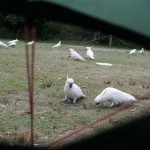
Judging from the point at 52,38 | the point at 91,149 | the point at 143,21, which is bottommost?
the point at 52,38

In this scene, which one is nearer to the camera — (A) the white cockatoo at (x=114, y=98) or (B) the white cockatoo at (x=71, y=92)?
(A) the white cockatoo at (x=114, y=98)

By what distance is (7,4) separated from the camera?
337 millimetres

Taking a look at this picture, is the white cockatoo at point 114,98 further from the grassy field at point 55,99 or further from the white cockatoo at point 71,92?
the white cockatoo at point 71,92

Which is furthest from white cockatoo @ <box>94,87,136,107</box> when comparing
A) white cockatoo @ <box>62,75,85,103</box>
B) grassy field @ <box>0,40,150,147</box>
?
white cockatoo @ <box>62,75,85,103</box>

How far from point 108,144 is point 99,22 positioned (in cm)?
11

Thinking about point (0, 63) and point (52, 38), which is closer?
point (0, 63)

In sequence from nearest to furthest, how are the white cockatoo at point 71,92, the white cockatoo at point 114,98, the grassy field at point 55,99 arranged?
the grassy field at point 55,99
the white cockatoo at point 114,98
the white cockatoo at point 71,92

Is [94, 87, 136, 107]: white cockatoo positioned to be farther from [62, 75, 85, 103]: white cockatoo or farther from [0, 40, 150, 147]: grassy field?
[62, 75, 85, 103]: white cockatoo

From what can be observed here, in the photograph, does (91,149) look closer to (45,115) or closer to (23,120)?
(23,120)

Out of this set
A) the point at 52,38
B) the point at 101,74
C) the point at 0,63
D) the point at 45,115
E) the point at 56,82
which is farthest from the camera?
the point at 52,38

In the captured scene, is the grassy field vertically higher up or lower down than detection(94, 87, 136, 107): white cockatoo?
lower down

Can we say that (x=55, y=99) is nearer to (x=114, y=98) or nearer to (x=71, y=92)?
(x=71, y=92)

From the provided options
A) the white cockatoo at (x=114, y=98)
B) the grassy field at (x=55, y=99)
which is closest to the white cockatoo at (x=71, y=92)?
the grassy field at (x=55, y=99)

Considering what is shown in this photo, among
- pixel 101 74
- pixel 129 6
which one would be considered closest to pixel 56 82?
pixel 101 74
